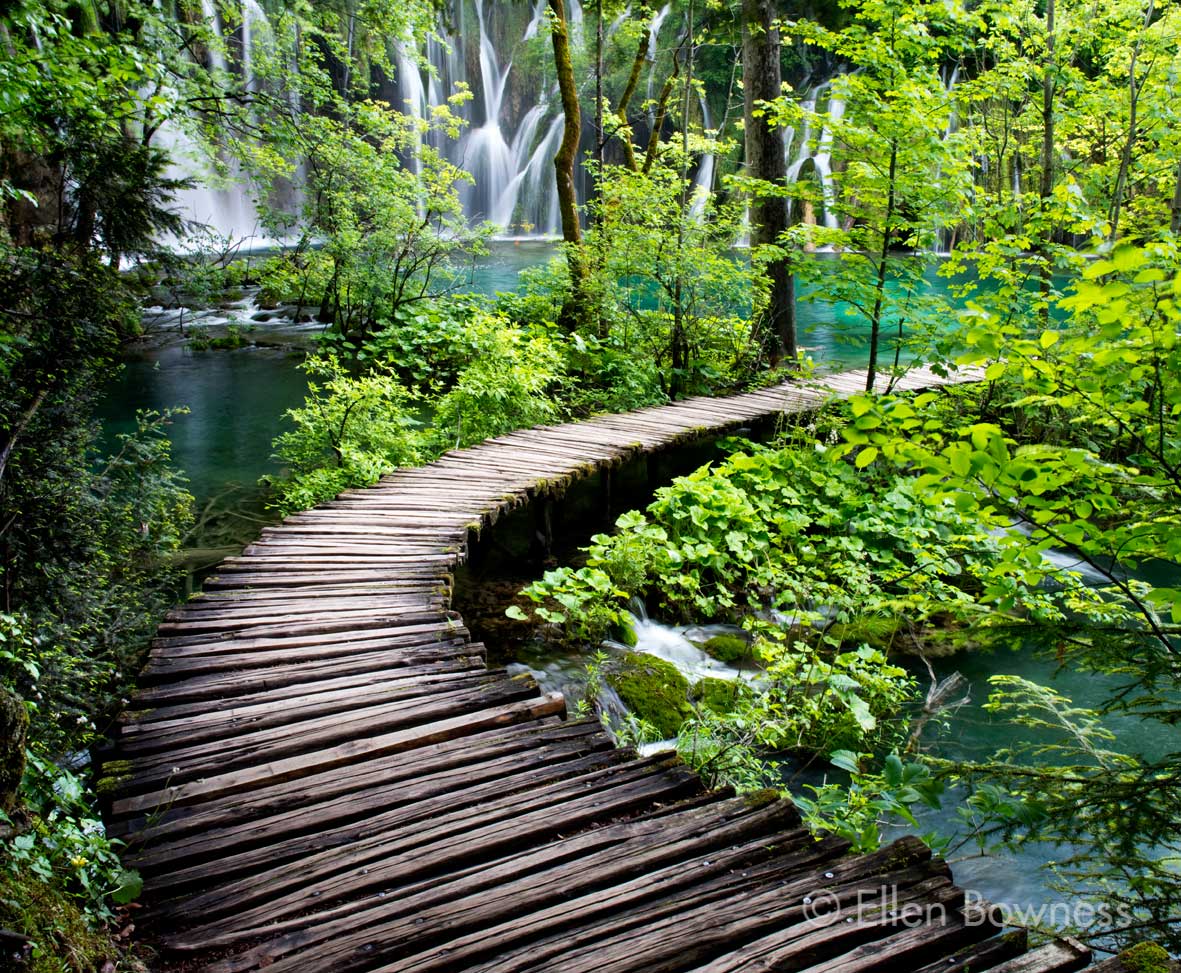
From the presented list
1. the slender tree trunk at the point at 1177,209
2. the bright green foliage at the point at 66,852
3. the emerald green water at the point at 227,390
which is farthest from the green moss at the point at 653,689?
the slender tree trunk at the point at 1177,209

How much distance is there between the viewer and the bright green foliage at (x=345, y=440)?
748 centimetres

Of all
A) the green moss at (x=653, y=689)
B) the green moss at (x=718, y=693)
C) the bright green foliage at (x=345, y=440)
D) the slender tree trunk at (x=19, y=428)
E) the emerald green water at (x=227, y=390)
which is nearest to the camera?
the slender tree trunk at (x=19, y=428)

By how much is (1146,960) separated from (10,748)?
3.12m

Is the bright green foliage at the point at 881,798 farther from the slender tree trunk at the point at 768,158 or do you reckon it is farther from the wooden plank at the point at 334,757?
the slender tree trunk at the point at 768,158

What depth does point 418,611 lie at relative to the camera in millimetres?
4449

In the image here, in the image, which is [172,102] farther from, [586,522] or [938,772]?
[938,772]

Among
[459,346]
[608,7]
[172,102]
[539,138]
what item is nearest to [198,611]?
[172,102]

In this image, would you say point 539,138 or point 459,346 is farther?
point 539,138

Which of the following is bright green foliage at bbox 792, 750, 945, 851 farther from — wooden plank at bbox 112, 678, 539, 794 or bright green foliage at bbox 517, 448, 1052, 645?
bright green foliage at bbox 517, 448, 1052, 645

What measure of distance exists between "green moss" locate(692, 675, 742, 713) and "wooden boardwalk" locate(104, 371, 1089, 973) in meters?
2.14

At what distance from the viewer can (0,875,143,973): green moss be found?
1.68m

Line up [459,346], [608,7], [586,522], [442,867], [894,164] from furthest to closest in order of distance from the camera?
[608,7] < [459,346] < [586,522] < [894,164] < [442,867]

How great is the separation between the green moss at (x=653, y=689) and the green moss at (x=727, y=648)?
0.62 m

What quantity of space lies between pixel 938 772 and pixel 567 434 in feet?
19.6
